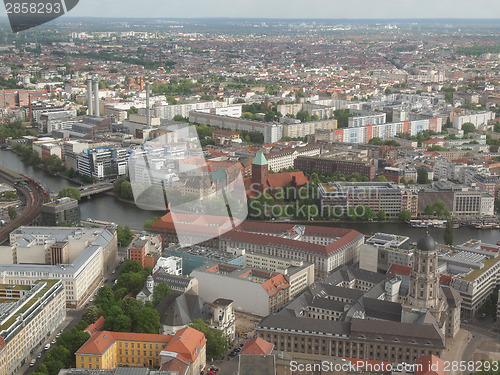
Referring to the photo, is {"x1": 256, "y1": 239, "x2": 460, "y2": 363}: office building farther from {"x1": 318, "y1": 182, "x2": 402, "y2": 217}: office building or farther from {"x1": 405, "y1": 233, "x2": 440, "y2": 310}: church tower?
{"x1": 318, "y1": 182, "x2": 402, "y2": 217}: office building

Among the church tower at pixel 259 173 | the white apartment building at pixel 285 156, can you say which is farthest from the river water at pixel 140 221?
the white apartment building at pixel 285 156

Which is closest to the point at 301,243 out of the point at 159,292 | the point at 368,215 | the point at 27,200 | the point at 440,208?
the point at 159,292

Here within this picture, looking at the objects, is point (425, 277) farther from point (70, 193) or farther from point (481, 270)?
point (70, 193)

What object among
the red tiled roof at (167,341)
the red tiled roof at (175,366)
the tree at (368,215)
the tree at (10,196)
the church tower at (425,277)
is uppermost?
the church tower at (425,277)

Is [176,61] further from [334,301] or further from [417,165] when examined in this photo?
[334,301]

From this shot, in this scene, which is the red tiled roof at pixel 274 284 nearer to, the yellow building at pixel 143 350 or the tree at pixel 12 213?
the yellow building at pixel 143 350

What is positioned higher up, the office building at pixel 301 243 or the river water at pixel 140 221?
the office building at pixel 301 243

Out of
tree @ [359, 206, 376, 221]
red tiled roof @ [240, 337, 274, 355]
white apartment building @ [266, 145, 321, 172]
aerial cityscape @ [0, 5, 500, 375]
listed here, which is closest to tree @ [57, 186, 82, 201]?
aerial cityscape @ [0, 5, 500, 375]
